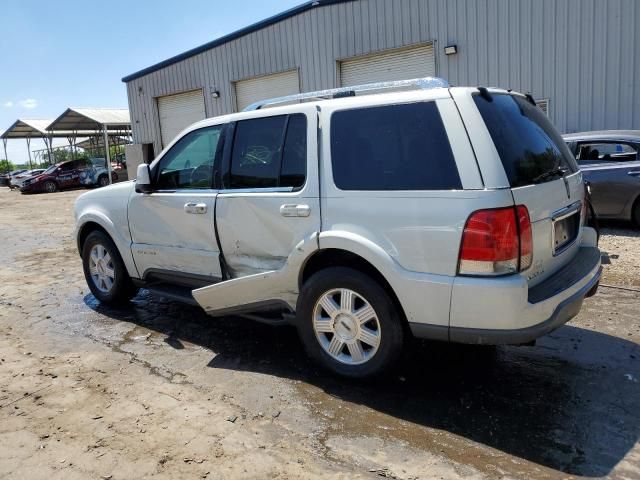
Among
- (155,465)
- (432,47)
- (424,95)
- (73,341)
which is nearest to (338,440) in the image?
(155,465)

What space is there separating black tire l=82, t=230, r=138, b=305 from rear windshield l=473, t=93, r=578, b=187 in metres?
3.87

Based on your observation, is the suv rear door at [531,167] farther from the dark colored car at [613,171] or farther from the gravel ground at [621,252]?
the dark colored car at [613,171]

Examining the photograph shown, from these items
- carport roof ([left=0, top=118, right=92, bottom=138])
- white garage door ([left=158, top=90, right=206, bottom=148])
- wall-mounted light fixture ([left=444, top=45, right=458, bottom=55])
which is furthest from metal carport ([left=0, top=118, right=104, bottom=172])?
wall-mounted light fixture ([left=444, top=45, right=458, bottom=55])

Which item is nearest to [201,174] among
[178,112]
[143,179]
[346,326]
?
[143,179]

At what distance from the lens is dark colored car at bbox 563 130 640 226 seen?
813cm

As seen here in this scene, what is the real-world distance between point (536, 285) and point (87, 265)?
461 cm

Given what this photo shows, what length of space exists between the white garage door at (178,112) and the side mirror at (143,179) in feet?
45.5

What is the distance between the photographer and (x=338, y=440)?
3059mm

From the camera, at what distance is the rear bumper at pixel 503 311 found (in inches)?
117

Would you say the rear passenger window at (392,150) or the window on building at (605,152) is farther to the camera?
the window on building at (605,152)

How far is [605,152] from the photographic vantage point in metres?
8.52

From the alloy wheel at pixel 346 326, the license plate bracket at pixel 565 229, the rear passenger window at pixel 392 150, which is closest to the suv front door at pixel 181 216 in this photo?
the alloy wheel at pixel 346 326

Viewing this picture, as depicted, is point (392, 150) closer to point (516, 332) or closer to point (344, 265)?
point (344, 265)

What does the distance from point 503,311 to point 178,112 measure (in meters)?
18.1
